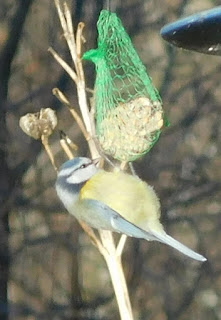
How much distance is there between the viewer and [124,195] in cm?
101

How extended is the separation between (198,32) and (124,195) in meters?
0.38

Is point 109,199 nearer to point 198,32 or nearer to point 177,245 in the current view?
point 177,245

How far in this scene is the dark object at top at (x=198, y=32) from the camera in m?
0.68

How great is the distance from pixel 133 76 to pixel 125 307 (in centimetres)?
48

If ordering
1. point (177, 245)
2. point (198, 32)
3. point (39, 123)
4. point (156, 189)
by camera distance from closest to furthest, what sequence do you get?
1. point (198, 32)
2. point (177, 245)
3. point (39, 123)
4. point (156, 189)

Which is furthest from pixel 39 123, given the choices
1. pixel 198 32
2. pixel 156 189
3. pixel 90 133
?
pixel 156 189

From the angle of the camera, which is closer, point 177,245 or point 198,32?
point 198,32

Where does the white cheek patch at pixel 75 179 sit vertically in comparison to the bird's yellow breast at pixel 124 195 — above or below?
above

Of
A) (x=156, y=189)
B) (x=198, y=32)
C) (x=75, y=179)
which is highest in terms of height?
(x=198, y=32)

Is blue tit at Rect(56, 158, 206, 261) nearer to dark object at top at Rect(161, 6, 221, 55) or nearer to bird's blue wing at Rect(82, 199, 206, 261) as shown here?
bird's blue wing at Rect(82, 199, 206, 261)

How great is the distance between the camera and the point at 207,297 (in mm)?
1733

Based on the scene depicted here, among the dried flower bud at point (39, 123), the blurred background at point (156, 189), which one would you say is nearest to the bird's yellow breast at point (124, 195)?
the dried flower bud at point (39, 123)

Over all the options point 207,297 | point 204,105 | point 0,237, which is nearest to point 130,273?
point 207,297

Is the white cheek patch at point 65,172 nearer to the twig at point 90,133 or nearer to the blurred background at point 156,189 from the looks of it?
the twig at point 90,133
